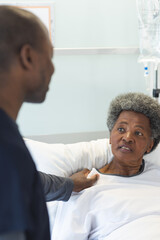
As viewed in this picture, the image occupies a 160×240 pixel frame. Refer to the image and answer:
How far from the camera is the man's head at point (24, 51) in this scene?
77 centimetres

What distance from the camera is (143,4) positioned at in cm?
228

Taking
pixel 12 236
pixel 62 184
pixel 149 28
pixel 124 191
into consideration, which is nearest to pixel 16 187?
pixel 12 236

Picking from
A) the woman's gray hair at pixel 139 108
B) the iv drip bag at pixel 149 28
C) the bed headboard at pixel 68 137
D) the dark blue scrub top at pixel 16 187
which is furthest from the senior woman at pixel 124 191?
the dark blue scrub top at pixel 16 187

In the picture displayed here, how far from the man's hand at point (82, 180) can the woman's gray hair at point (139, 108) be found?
34 cm

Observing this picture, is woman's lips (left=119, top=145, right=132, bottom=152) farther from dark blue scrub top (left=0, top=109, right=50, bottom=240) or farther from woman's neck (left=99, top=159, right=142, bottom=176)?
dark blue scrub top (left=0, top=109, right=50, bottom=240)

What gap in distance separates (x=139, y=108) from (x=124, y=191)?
46 cm

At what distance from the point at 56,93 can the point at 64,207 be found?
3.45ft

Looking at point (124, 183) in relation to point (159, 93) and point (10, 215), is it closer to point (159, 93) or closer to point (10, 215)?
point (159, 93)

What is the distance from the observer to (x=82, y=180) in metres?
1.75

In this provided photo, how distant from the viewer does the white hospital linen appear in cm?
158

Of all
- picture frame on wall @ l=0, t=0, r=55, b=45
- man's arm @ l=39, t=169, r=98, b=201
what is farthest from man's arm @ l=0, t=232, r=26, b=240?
picture frame on wall @ l=0, t=0, r=55, b=45

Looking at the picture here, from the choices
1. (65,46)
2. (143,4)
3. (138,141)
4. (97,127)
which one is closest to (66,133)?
(97,127)

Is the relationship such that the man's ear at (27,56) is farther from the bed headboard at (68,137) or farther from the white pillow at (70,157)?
the bed headboard at (68,137)

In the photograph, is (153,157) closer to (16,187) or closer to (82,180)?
(82,180)
